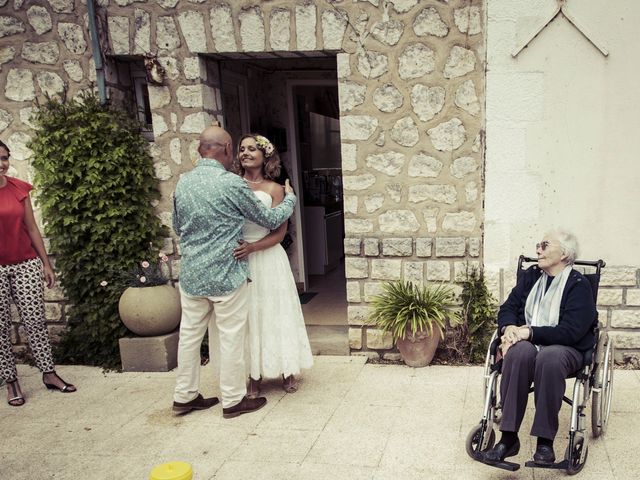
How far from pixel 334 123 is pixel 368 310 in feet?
12.5

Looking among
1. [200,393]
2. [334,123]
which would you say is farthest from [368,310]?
[334,123]

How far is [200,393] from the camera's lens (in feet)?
13.2

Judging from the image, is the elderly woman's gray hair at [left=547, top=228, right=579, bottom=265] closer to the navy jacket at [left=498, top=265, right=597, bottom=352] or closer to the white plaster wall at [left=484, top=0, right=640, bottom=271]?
the navy jacket at [left=498, top=265, right=597, bottom=352]

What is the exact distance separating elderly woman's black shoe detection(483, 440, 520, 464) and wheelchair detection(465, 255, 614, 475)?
3cm

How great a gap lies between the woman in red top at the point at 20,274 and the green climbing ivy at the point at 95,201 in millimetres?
399

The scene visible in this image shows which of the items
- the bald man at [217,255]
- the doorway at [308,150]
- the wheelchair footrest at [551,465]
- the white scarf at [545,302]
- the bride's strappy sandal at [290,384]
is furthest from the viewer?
the doorway at [308,150]

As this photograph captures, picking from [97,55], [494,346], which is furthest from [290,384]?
[97,55]

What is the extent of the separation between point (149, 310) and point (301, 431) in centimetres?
162

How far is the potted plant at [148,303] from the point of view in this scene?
4379mm

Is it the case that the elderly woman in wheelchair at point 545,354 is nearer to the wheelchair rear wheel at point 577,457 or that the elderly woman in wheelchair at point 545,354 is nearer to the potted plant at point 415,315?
the wheelchair rear wheel at point 577,457

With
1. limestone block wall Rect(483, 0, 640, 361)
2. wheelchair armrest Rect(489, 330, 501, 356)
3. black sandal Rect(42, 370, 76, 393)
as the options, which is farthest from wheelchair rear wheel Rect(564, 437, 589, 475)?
black sandal Rect(42, 370, 76, 393)

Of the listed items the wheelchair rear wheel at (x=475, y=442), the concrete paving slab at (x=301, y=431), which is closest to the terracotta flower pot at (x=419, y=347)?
A: the concrete paving slab at (x=301, y=431)

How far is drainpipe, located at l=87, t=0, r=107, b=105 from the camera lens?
4.36 m

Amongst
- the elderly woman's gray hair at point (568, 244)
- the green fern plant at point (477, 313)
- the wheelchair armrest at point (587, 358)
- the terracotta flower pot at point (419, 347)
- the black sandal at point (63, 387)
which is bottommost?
the black sandal at point (63, 387)
